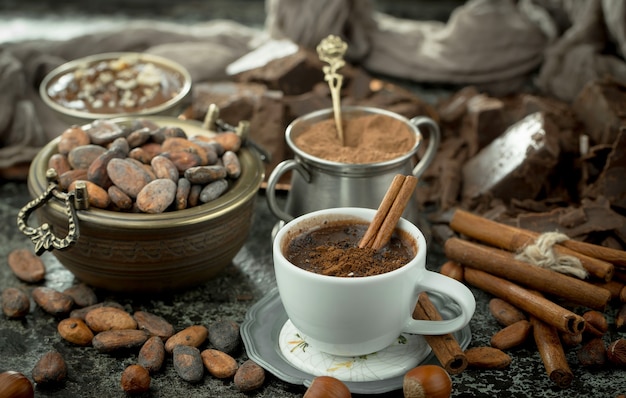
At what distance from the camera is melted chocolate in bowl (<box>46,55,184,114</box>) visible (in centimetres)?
202

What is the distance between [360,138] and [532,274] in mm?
457

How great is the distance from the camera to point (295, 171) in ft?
5.28

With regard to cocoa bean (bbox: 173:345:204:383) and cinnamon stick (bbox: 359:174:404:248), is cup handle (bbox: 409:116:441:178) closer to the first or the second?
cinnamon stick (bbox: 359:174:404:248)

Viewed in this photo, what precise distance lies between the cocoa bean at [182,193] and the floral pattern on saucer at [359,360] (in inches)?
12.2

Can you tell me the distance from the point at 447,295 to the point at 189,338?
0.46 m

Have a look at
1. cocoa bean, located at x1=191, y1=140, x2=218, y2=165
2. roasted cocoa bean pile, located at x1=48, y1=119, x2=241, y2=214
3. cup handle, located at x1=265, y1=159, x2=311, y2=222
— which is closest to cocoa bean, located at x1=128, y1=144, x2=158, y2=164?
roasted cocoa bean pile, located at x1=48, y1=119, x2=241, y2=214

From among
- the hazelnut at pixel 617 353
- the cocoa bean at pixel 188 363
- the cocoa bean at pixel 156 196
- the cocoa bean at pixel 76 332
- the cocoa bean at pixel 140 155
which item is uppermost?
the cocoa bean at pixel 140 155

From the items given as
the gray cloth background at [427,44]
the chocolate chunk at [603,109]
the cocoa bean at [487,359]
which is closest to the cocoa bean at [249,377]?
the cocoa bean at [487,359]

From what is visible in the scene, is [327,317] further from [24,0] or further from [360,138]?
[24,0]

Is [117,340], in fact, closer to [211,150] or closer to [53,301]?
[53,301]

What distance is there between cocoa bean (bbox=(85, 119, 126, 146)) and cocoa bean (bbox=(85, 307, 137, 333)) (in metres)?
0.34

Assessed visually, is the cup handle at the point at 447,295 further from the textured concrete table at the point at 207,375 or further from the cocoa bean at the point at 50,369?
the cocoa bean at the point at 50,369

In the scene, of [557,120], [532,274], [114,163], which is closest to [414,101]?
[557,120]

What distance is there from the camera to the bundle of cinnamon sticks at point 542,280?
1.37 metres
